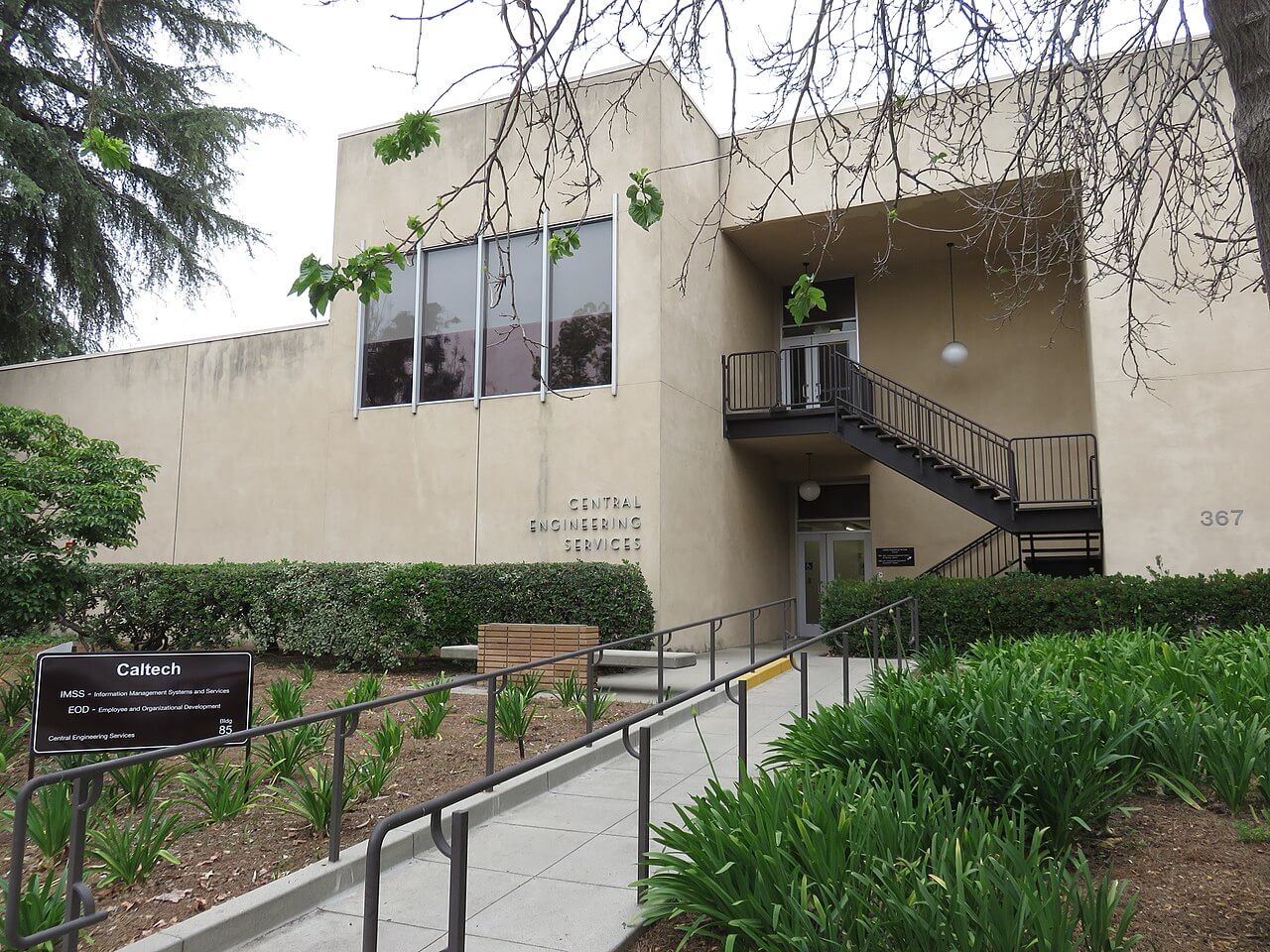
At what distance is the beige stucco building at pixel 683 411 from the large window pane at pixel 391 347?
5cm

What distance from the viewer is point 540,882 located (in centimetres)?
445

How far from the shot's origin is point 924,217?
49.3 feet

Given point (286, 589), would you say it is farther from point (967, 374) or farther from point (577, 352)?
point (967, 374)

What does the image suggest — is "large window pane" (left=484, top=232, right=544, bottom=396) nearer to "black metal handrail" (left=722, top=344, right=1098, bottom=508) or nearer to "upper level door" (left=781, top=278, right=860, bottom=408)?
"black metal handrail" (left=722, top=344, right=1098, bottom=508)

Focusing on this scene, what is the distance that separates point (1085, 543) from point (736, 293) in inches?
287

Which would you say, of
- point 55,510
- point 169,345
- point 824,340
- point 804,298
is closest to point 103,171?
point 169,345

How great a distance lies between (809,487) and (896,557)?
209cm

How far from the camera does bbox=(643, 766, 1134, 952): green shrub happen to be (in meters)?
2.82

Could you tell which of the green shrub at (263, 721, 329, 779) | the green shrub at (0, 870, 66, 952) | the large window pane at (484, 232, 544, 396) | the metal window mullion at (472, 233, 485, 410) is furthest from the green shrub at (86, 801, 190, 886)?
the metal window mullion at (472, 233, 485, 410)

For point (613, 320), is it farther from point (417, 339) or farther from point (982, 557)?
point (982, 557)

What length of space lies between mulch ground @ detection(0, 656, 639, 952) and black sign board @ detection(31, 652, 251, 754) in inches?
20.8

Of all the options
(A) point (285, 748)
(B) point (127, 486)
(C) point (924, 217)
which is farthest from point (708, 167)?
(A) point (285, 748)

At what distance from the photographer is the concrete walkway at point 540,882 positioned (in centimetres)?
381

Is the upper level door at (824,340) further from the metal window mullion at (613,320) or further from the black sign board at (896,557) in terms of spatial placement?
the metal window mullion at (613,320)
